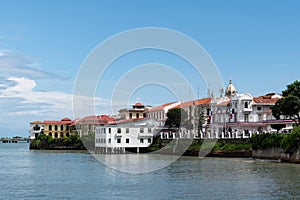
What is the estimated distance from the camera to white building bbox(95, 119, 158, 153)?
288 ft

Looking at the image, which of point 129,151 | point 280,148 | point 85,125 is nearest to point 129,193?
point 280,148

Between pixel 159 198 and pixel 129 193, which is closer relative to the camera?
pixel 159 198

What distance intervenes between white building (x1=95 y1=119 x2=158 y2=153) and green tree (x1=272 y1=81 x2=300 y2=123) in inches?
1157

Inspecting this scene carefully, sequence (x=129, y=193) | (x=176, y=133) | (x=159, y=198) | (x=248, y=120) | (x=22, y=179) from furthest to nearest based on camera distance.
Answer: (x=176, y=133), (x=248, y=120), (x=22, y=179), (x=129, y=193), (x=159, y=198)

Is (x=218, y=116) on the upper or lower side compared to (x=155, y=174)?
upper

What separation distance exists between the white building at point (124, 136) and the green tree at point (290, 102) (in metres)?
29.4

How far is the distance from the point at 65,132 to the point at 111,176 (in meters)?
100

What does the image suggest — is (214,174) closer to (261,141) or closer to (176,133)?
(261,141)

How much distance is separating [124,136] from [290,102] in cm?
3356

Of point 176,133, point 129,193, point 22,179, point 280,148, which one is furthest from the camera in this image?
point 176,133

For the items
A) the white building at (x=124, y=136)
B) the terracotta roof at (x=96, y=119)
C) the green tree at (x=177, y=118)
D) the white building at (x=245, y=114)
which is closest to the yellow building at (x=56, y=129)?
the terracotta roof at (x=96, y=119)

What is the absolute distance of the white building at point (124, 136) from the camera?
87.9 metres

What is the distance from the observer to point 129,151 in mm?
89938

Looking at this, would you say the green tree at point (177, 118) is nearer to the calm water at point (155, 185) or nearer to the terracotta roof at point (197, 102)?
the terracotta roof at point (197, 102)
